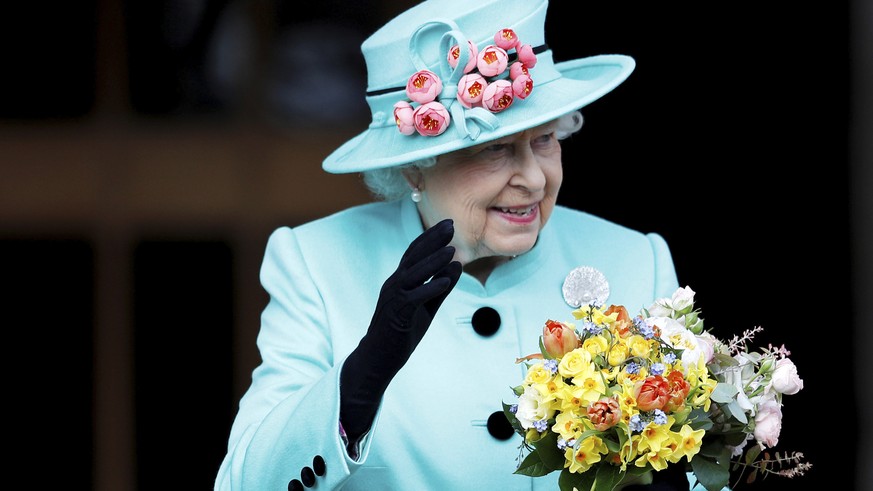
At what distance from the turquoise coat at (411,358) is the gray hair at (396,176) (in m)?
0.05

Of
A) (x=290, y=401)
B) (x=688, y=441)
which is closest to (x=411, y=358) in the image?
(x=290, y=401)

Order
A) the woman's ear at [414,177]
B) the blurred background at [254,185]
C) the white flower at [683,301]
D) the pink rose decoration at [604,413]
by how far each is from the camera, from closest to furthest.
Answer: the pink rose decoration at [604,413] < the white flower at [683,301] < the woman's ear at [414,177] < the blurred background at [254,185]

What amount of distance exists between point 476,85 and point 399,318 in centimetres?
59

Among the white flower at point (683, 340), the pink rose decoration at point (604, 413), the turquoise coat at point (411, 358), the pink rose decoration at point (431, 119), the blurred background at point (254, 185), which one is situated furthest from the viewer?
the blurred background at point (254, 185)

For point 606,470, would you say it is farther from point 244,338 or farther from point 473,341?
point 244,338

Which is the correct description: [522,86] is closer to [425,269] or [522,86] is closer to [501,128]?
[501,128]

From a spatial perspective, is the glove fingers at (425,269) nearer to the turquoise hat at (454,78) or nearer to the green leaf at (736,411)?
the turquoise hat at (454,78)

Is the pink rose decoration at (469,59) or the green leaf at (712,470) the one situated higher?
the pink rose decoration at (469,59)

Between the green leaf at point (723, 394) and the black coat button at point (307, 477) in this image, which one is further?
the black coat button at point (307, 477)

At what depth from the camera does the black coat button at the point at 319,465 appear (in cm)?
292

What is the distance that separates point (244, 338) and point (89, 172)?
0.73 meters

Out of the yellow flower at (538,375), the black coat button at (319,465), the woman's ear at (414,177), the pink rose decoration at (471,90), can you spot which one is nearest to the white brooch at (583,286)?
the woman's ear at (414,177)

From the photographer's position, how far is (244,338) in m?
4.92

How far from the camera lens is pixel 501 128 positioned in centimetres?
307
